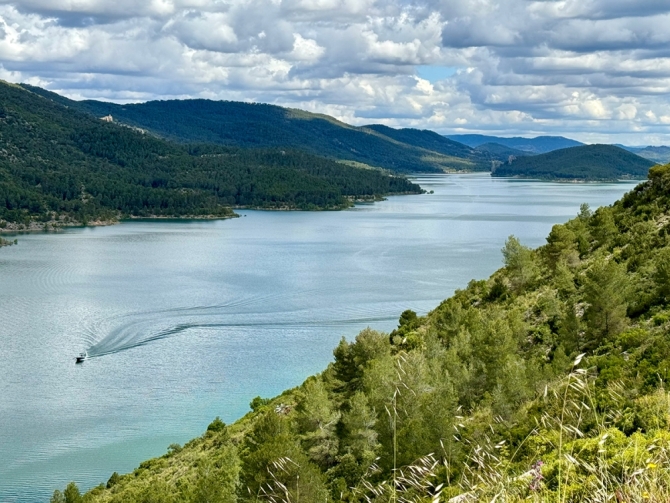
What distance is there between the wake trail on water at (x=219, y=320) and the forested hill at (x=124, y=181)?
7538cm

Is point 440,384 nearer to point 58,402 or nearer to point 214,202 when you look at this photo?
point 58,402

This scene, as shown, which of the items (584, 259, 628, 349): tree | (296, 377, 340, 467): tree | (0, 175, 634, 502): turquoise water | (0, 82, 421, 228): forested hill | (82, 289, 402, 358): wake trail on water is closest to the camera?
(296, 377, 340, 467): tree

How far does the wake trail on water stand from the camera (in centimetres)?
4731

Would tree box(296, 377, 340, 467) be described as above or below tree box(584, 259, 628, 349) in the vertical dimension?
below

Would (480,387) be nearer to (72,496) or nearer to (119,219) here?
(72,496)

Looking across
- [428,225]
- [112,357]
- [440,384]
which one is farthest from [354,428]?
[428,225]

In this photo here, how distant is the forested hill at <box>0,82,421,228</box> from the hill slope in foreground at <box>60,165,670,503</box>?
10371 cm

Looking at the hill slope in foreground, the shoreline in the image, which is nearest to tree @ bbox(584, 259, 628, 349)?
the hill slope in foreground

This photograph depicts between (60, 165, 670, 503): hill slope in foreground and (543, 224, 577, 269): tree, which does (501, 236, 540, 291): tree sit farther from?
(543, 224, 577, 269): tree

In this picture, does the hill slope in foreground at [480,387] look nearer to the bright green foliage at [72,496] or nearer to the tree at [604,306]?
the tree at [604,306]

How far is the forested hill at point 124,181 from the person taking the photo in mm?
134875

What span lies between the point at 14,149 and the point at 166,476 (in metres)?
161

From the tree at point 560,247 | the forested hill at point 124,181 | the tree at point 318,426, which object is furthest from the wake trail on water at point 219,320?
the forested hill at point 124,181

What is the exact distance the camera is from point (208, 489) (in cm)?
1606
